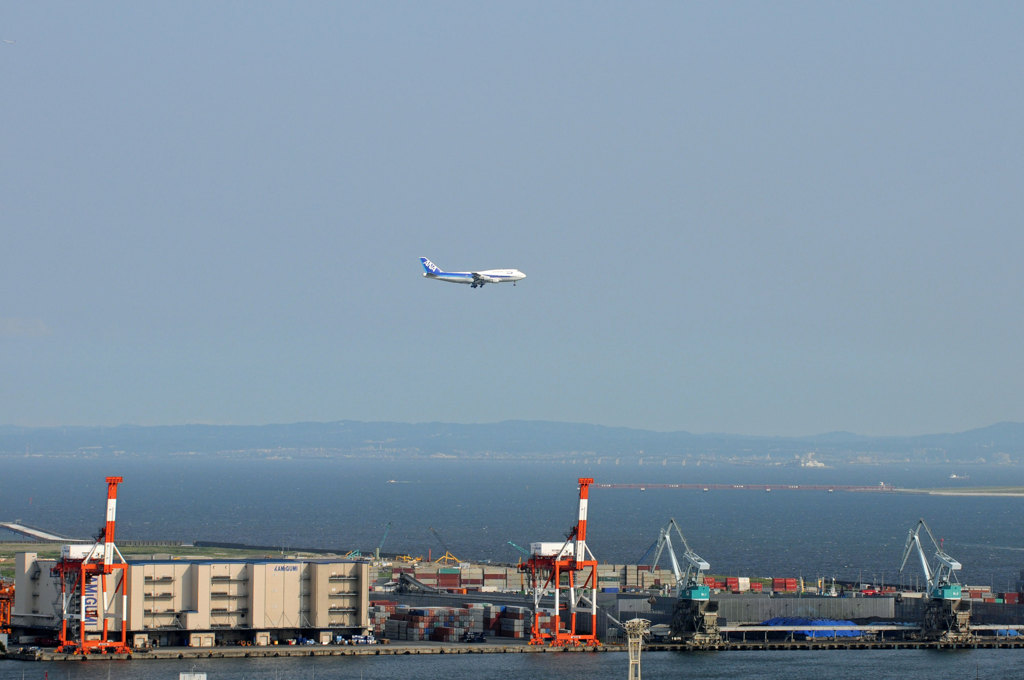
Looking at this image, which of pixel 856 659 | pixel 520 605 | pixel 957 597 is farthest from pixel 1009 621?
pixel 520 605

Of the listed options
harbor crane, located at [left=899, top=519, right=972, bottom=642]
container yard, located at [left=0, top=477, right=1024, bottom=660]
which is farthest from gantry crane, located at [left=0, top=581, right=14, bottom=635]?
harbor crane, located at [left=899, top=519, right=972, bottom=642]

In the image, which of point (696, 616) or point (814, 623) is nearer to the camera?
point (696, 616)

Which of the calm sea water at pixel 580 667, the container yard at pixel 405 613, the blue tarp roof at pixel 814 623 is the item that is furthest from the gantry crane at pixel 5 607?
the blue tarp roof at pixel 814 623

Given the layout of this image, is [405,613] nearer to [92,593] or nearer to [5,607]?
[92,593]

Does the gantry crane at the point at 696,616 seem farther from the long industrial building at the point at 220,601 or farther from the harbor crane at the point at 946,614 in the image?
the long industrial building at the point at 220,601

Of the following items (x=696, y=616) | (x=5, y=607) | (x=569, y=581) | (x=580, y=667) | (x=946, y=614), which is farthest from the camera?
(x=946, y=614)

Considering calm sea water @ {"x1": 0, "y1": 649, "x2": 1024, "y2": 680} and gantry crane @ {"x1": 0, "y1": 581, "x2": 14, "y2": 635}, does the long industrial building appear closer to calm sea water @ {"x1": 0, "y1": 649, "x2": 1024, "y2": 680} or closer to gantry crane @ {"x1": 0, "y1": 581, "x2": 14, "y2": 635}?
gantry crane @ {"x1": 0, "y1": 581, "x2": 14, "y2": 635}

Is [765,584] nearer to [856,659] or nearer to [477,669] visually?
[856,659]

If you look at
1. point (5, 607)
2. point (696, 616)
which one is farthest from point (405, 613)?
point (5, 607)
